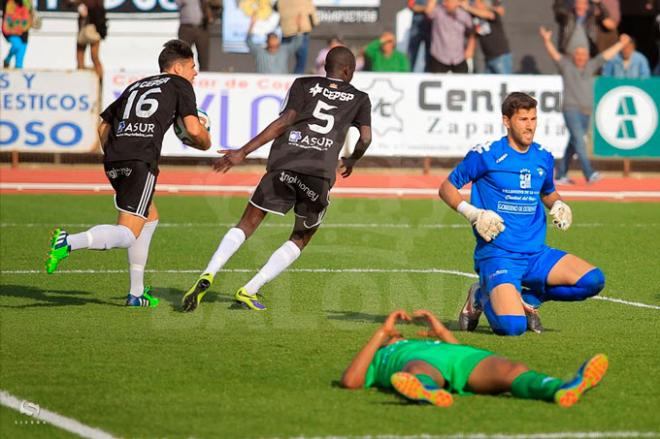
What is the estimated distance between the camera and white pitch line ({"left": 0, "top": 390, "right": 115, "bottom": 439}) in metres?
6.23

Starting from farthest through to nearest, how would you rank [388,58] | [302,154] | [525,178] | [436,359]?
[388,58], [302,154], [525,178], [436,359]

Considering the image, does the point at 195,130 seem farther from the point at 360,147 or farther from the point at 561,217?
the point at 561,217

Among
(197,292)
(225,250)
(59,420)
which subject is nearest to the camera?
(59,420)

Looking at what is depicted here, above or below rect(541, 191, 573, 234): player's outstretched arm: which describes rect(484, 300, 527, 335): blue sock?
below

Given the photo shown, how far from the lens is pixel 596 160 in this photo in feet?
79.8

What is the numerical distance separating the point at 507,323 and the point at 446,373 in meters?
2.16

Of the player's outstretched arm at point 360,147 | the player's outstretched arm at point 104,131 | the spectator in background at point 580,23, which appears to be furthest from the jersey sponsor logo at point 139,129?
the spectator in background at point 580,23

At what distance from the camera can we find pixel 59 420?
6523mm

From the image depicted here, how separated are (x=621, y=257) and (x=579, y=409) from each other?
24.8 feet

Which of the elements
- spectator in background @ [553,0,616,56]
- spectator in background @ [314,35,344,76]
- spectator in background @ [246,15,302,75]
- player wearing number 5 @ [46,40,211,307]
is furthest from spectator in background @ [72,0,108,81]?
player wearing number 5 @ [46,40,211,307]

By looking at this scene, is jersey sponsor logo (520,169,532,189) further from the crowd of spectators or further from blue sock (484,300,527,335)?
the crowd of spectators

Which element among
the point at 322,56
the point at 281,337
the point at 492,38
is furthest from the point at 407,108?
the point at 281,337

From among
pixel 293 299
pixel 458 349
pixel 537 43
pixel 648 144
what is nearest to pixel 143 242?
pixel 293 299

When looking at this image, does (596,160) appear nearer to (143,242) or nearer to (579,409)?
(143,242)
